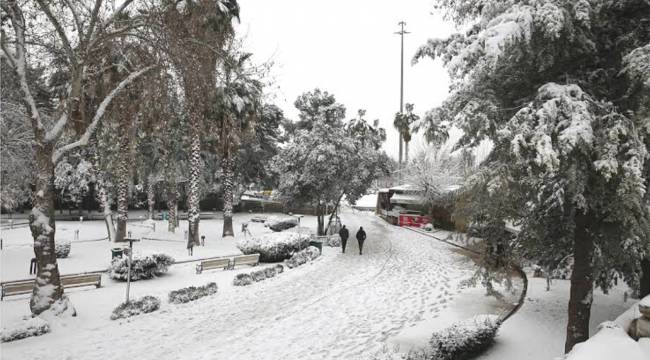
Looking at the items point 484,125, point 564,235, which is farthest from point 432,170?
point 484,125

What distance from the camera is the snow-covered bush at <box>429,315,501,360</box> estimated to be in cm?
816

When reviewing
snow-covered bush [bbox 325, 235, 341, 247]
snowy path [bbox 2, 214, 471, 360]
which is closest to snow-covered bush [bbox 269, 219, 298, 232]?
snow-covered bush [bbox 325, 235, 341, 247]

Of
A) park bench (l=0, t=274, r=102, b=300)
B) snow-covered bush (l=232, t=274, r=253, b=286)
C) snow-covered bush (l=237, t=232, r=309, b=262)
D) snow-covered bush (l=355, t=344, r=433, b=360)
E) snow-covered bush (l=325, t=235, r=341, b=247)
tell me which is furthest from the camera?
snow-covered bush (l=325, t=235, r=341, b=247)

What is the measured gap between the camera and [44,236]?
34.8 ft

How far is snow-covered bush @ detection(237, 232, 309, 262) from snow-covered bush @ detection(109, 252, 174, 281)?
166 inches

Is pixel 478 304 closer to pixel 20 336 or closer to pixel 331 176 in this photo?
pixel 20 336

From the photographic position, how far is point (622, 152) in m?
6.37

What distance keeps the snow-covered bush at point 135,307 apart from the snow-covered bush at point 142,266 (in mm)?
3497

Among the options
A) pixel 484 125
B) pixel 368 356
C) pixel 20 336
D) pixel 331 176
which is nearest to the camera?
pixel 484 125

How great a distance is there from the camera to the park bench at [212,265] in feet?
56.2

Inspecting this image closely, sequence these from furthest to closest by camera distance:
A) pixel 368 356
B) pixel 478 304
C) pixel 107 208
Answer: pixel 107 208, pixel 478 304, pixel 368 356

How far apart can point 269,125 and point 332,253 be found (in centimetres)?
2692

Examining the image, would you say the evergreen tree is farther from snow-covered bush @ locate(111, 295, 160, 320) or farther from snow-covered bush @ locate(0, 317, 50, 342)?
snow-covered bush @ locate(0, 317, 50, 342)

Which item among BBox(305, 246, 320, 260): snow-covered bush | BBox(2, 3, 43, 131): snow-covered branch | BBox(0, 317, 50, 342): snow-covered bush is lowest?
BBox(0, 317, 50, 342): snow-covered bush
